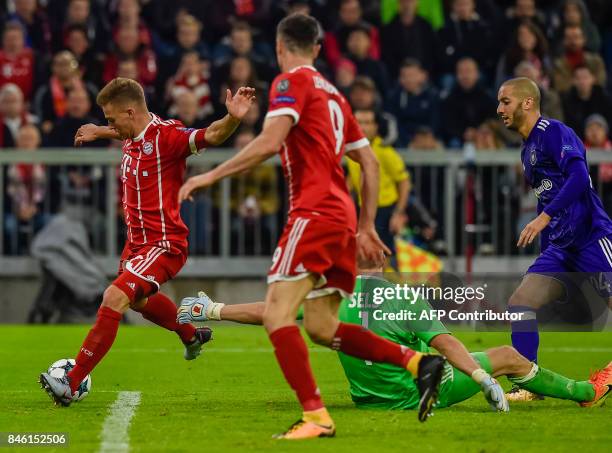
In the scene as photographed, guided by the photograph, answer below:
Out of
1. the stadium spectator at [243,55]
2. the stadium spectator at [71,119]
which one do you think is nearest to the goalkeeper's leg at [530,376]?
the stadium spectator at [71,119]

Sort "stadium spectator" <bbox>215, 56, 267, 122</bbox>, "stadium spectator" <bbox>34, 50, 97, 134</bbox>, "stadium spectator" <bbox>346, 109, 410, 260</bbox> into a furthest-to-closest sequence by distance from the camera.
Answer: "stadium spectator" <bbox>34, 50, 97, 134</bbox> < "stadium spectator" <bbox>215, 56, 267, 122</bbox> < "stadium spectator" <bbox>346, 109, 410, 260</bbox>

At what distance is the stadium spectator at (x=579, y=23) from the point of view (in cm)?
1841

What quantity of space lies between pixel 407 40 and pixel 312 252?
11.6 meters

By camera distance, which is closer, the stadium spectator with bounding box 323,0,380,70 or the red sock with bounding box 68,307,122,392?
the red sock with bounding box 68,307,122,392

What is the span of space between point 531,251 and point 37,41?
A: 7045 mm

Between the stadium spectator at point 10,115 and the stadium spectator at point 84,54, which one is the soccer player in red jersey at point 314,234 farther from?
the stadium spectator at point 84,54

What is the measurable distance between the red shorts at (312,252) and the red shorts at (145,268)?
209cm

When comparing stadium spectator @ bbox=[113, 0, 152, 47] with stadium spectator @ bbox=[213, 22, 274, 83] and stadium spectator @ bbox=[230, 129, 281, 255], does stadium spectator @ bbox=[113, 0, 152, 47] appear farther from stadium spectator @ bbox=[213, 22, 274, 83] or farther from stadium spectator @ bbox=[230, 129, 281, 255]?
stadium spectator @ bbox=[230, 129, 281, 255]

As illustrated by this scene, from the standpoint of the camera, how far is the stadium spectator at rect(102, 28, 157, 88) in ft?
57.5

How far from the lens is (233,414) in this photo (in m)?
8.34

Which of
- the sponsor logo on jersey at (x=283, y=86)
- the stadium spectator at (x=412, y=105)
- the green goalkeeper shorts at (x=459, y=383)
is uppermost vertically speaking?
the sponsor logo on jersey at (x=283, y=86)

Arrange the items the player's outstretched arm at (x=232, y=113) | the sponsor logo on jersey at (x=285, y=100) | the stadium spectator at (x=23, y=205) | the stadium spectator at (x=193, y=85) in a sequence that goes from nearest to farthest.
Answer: the sponsor logo on jersey at (x=285, y=100), the player's outstretched arm at (x=232, y=113), the stadium spectator at (x=23, y=205), the stadium spectator at (x=193, y=85)

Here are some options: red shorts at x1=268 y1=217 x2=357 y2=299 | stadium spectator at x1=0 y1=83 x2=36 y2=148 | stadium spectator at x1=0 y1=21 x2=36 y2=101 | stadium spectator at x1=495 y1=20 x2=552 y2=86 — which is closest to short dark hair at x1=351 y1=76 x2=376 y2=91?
stadium spectator at x1=495 y1=20 x2=552 y2=86

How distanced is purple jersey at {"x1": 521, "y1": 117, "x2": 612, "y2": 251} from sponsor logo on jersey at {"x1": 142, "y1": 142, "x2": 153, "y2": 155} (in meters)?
2.59
